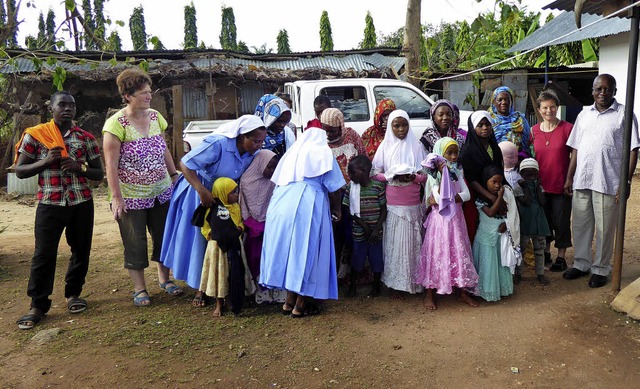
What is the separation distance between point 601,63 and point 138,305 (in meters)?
10.3

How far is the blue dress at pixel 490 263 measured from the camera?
4.13 meters

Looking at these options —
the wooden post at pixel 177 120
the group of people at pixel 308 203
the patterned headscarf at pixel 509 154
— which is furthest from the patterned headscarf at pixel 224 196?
the wooden post at pixel 177 120

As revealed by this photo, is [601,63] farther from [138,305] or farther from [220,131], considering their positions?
[138,305]

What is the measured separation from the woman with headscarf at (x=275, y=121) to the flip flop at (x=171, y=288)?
56.7 inches

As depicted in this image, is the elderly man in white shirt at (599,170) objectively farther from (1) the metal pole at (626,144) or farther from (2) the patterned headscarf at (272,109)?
(2) the patterned headscarf at (272,109)

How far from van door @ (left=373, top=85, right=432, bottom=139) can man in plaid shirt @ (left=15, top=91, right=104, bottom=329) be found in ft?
15.4

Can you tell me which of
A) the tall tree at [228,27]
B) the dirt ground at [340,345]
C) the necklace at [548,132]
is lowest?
the dirt ground at [340,345]

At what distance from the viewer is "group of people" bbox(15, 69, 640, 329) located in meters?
3.85

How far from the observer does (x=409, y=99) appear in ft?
25.8

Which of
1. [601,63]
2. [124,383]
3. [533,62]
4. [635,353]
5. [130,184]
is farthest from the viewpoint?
[533,62]

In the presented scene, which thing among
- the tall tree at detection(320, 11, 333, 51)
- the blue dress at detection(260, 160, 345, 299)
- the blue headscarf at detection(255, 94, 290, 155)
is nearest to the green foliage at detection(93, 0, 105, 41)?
the blue headscarf at detection(255, 94, 290, 155)

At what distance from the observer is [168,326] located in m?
3.83

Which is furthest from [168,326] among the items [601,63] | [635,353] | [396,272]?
[601,63]

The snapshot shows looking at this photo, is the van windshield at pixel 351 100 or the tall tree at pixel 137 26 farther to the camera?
the tall tree at pixel 137 26
